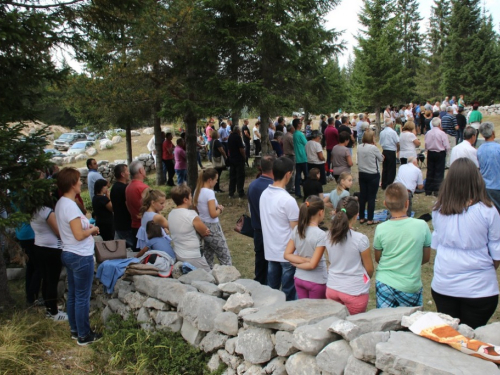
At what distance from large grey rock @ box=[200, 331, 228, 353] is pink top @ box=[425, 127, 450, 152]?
26.7ft

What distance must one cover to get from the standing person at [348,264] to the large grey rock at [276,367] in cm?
81

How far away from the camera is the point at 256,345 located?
342 centimetres

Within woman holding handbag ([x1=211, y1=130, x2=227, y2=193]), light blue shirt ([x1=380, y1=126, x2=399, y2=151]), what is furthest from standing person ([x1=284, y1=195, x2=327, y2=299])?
woman holding handbag ([x1=211, y1=130, x2=227, y2=193])

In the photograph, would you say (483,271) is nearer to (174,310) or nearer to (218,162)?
(174,310)

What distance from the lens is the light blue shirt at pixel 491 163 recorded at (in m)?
6.86

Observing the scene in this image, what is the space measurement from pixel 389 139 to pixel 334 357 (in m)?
8.27

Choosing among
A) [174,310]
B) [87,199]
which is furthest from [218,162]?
[174,310]

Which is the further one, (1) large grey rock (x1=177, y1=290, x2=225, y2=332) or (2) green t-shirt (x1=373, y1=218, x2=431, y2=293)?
(1) large grey rock (x1=177, y1=290, x2=225, y2=332)

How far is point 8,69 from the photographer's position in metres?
5.47

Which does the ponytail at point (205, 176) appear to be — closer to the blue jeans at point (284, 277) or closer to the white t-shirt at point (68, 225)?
the blue jeans at point (284, 277)

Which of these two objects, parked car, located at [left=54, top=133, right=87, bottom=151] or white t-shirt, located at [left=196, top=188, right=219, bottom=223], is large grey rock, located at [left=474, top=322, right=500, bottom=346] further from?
parked car, located at [left=54, top=133, right=87, bottom=151]

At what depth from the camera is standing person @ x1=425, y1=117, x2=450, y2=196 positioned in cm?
1020

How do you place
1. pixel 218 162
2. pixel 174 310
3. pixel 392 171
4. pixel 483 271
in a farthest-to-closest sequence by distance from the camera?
pixel 218 162 → pixel 392 171 → pixel 174 310 → pixel 483 271

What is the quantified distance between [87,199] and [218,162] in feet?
14.1
